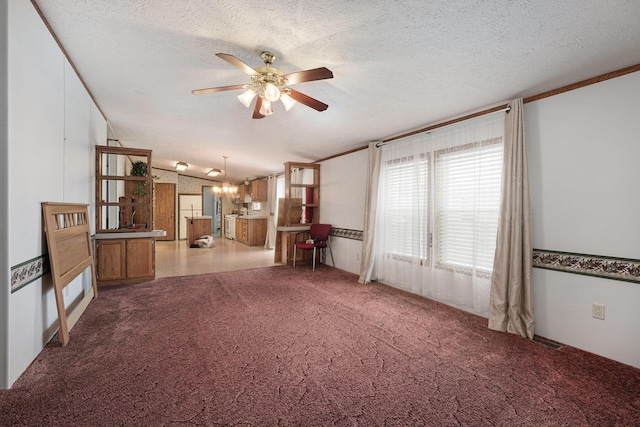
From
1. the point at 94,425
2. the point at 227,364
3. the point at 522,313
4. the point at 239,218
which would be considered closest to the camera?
the point at 94,425

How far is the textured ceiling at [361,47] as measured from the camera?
1.77m

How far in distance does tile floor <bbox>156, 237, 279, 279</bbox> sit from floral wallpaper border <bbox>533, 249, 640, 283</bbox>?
482 cm

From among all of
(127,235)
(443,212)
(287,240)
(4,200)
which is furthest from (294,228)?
(4,200)

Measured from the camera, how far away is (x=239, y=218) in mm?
10016

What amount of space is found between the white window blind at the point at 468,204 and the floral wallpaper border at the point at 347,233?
1.78 metres

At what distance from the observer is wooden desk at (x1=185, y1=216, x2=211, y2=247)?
8.88 meters

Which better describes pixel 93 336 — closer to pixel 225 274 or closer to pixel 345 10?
pixel 225 274

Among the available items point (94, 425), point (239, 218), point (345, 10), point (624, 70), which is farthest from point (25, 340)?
point (239, 218)

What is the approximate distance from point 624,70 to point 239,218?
9.58 metres

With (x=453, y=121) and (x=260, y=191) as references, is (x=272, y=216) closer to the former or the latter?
(x=260, y=191)

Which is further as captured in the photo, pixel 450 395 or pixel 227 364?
pixel 227 364

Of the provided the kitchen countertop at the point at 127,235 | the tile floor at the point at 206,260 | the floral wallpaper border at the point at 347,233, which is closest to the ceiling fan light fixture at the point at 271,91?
the floral wallpaper border at the point at 347,233

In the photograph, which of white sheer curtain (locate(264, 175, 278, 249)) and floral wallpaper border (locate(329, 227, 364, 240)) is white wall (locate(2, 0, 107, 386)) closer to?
floral wallpaper border (locate(329, 227, 364, 240))

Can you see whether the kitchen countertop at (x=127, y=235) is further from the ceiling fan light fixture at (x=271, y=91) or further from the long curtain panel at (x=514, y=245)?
the long curtain panel at (x=514, y=245)
